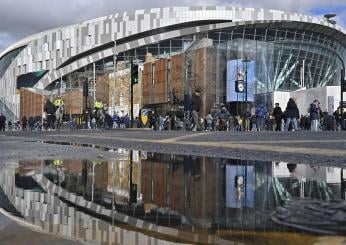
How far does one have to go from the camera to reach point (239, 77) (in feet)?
149

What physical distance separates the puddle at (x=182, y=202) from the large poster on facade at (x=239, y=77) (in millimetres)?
40853

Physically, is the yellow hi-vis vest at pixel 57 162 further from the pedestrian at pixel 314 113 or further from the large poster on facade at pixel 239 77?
the large poster on facade at pixel 239 77

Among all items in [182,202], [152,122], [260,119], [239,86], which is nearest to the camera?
[182,202]

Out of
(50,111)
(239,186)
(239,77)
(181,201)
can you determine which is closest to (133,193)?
(181,201)

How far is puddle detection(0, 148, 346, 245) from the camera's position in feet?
8.32

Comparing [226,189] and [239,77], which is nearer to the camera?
[226,189]

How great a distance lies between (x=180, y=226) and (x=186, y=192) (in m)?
1.27

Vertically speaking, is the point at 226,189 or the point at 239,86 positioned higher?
the point at 239,86

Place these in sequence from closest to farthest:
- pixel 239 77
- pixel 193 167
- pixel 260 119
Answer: pixel 193 167, pixel 260 119, pixel 239 77

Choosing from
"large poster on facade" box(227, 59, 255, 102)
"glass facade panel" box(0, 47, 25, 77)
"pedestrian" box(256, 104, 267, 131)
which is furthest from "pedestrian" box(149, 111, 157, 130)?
"glass facade panel" box(0, 47, 25, 77)

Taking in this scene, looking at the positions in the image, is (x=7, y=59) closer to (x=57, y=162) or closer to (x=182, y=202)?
(x=57, y=162)

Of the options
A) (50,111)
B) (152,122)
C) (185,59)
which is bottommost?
(152,122)

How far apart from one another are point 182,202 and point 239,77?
140 ft

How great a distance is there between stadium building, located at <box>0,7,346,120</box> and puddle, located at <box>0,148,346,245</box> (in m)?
31.7
